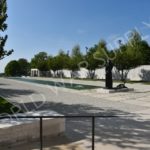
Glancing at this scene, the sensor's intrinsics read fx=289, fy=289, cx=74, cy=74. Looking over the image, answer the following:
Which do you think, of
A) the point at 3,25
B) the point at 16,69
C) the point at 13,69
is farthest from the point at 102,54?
→ the point at 16,69

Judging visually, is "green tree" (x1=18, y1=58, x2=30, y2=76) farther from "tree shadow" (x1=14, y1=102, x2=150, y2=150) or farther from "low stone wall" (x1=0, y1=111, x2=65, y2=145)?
"low stone wall" (x1=0, y1=111, x2=65, y2=145)

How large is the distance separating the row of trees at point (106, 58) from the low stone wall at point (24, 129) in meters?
21.9

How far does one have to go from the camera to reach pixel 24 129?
7.42 m

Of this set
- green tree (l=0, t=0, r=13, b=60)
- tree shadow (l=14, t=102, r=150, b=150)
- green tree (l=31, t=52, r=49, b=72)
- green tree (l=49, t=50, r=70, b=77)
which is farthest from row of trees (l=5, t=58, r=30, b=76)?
tree shadow (l=14, t=102, r=150, b=150)

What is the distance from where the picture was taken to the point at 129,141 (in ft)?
25.4

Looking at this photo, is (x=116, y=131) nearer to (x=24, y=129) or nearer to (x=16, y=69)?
(x=24, y=129)

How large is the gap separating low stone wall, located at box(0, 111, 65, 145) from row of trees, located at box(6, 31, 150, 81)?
2186cm

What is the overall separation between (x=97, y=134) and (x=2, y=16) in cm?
611

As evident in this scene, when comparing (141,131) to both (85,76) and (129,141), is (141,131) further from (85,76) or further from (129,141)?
(85,76)

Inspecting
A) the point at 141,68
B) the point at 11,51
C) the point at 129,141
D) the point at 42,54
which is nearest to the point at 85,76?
the point at 141,68

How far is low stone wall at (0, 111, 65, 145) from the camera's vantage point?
7.10 metres

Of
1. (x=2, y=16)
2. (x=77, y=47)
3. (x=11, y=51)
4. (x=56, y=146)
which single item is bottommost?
(x=56, y=146)

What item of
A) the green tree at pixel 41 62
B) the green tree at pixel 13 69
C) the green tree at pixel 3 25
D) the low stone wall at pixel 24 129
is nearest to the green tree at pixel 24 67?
the green tree at pixel 13 69

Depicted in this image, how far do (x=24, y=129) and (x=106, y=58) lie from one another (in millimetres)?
28439
